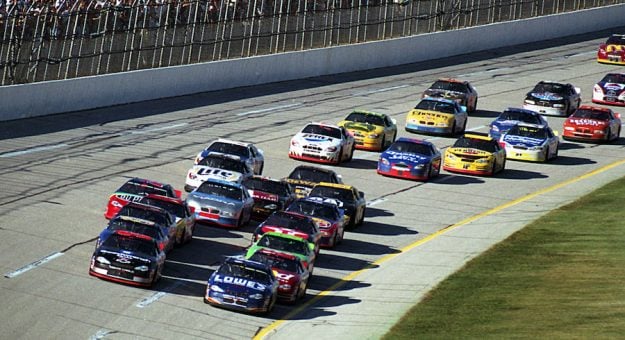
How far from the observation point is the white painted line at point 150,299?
32.7 m

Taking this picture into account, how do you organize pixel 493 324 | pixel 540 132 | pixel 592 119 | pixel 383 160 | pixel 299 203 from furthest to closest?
pixel 592 119 < pixel 540 132 < pixel 383 160 < pixel 299 203 < pixel 493 324

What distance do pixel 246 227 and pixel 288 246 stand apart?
5479 mm

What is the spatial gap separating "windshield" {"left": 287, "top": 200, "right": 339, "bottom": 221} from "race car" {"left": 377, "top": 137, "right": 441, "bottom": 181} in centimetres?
949

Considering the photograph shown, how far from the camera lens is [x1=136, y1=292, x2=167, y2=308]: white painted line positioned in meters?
32.7

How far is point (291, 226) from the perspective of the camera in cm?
3894

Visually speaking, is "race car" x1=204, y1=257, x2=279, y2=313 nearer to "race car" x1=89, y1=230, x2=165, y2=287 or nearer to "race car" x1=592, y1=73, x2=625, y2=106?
"race car" x1=89, y1=230, x2=165, y2=287

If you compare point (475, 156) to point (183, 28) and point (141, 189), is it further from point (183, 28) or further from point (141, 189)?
point (183, 28)

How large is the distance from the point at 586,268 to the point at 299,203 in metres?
8.49

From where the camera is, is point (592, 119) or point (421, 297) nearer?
point (421, 297)

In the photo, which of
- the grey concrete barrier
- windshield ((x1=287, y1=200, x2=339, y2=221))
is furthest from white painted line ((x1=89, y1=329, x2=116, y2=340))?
the grey concrete barrier

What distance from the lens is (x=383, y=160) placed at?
166 feet

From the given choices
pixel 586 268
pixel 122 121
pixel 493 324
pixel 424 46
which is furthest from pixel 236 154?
pixel 424 46

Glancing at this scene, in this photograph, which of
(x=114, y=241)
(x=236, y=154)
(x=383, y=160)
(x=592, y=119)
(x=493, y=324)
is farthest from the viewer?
(x=592, y=119)

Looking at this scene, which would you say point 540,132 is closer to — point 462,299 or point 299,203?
point 299,203
